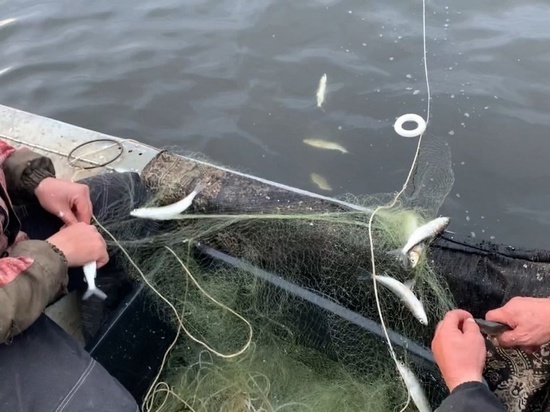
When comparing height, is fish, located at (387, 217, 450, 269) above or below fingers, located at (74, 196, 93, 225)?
below

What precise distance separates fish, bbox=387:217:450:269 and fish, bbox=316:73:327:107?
346 centimetres

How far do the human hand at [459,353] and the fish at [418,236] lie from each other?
0.60m

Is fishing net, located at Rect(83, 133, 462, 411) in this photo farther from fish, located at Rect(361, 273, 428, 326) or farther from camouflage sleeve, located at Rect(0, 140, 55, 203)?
camouflage sleeve, located at Rect(0, 140, 55, 203)

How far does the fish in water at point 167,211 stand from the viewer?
3.39m

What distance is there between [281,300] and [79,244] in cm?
105

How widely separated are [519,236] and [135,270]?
329 cm

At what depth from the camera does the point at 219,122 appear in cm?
643

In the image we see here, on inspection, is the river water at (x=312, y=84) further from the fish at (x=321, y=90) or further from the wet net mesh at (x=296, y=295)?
the wet net mesh at (x=296, y=295)

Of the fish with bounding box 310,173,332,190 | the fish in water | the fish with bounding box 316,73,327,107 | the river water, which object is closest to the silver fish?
the fish in water

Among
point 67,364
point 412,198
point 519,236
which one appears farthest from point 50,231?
point 519,236

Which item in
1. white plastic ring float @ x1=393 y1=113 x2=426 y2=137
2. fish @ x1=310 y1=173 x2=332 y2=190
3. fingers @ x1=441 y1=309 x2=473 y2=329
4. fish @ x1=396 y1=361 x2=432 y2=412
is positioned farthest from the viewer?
fish @ x1=310 y1=173 x2=332 y2=190

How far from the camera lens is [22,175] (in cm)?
314

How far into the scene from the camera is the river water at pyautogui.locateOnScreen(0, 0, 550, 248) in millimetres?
5516

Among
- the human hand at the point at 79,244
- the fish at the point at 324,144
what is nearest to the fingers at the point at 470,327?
the human hand at the point at 79,244
